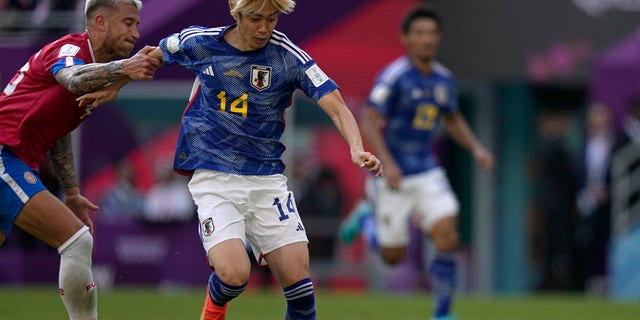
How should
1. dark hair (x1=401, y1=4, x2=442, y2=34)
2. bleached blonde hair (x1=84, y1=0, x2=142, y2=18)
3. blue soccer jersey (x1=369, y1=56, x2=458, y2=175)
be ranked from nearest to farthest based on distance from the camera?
bleached blonde hair (x1=84, y1=0, x2=142, y2=18) → blue soccer jersey (x1=369, y1=56, x2=458, y2=175) → dark hair (x1=401, y1=4, x2=442, y2=34)

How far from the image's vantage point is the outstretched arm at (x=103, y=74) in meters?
7.29

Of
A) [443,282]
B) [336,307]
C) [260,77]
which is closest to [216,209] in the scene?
[260,77]

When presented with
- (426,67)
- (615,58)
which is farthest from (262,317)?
(615,58)

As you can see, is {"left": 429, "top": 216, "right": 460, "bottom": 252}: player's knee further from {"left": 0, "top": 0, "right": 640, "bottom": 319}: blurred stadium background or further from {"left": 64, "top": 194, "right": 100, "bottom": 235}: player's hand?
{"left": 0, "top": 0, "right": 640, "bottom": 319}: blurred stadium background

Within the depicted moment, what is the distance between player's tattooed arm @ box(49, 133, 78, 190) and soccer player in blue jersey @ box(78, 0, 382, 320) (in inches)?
30.5

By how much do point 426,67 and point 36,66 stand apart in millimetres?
4821

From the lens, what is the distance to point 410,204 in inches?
465

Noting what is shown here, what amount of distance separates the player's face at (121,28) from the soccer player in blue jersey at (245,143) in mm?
268

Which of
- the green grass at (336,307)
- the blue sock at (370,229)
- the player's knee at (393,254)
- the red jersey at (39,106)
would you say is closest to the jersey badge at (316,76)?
the red jersey at (39,106)

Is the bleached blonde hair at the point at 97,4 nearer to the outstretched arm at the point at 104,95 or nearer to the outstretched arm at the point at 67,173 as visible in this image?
the outstretched arm at the point at 104,95

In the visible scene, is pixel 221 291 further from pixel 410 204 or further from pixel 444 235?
pixel 410 204

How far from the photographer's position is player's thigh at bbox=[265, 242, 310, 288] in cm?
738

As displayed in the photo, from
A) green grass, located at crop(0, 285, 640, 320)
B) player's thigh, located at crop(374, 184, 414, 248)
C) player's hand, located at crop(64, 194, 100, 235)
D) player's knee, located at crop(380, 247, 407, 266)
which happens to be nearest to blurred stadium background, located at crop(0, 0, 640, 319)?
green grass, located at crop(0, 285, 640, 320)

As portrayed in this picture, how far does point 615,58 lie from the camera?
681 inches
